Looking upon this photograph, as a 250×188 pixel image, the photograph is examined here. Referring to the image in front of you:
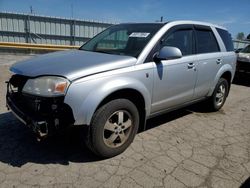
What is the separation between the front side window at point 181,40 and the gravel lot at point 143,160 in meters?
1.37

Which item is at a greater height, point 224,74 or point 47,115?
point 224,74

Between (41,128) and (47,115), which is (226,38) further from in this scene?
(41,128)

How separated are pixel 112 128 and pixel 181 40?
6.39ft

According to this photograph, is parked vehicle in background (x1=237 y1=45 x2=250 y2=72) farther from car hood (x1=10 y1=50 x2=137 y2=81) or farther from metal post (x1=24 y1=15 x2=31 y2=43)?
metal post (x1=24 y1=15 x2=31 y2=43)

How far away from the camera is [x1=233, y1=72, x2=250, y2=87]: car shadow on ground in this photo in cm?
981

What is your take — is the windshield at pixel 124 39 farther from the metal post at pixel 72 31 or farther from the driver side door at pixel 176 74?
the metal post at pixel 72 31

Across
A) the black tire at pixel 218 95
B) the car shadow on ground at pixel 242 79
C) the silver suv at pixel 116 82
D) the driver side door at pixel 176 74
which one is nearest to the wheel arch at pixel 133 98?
the silver suv at pixel 116 82

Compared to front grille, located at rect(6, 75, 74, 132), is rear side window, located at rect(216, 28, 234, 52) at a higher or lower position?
higher

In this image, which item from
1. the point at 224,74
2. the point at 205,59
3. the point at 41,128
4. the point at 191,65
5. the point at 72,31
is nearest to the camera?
the point at 41,128

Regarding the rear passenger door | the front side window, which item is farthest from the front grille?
the rear passenger door

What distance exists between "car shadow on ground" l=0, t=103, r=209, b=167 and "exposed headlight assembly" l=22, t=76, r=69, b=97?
0.47 meters

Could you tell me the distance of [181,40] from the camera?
408 centimetres

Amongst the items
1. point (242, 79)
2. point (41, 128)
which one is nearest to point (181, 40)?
point (41, 128)

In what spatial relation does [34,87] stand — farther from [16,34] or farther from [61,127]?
[16,34]
